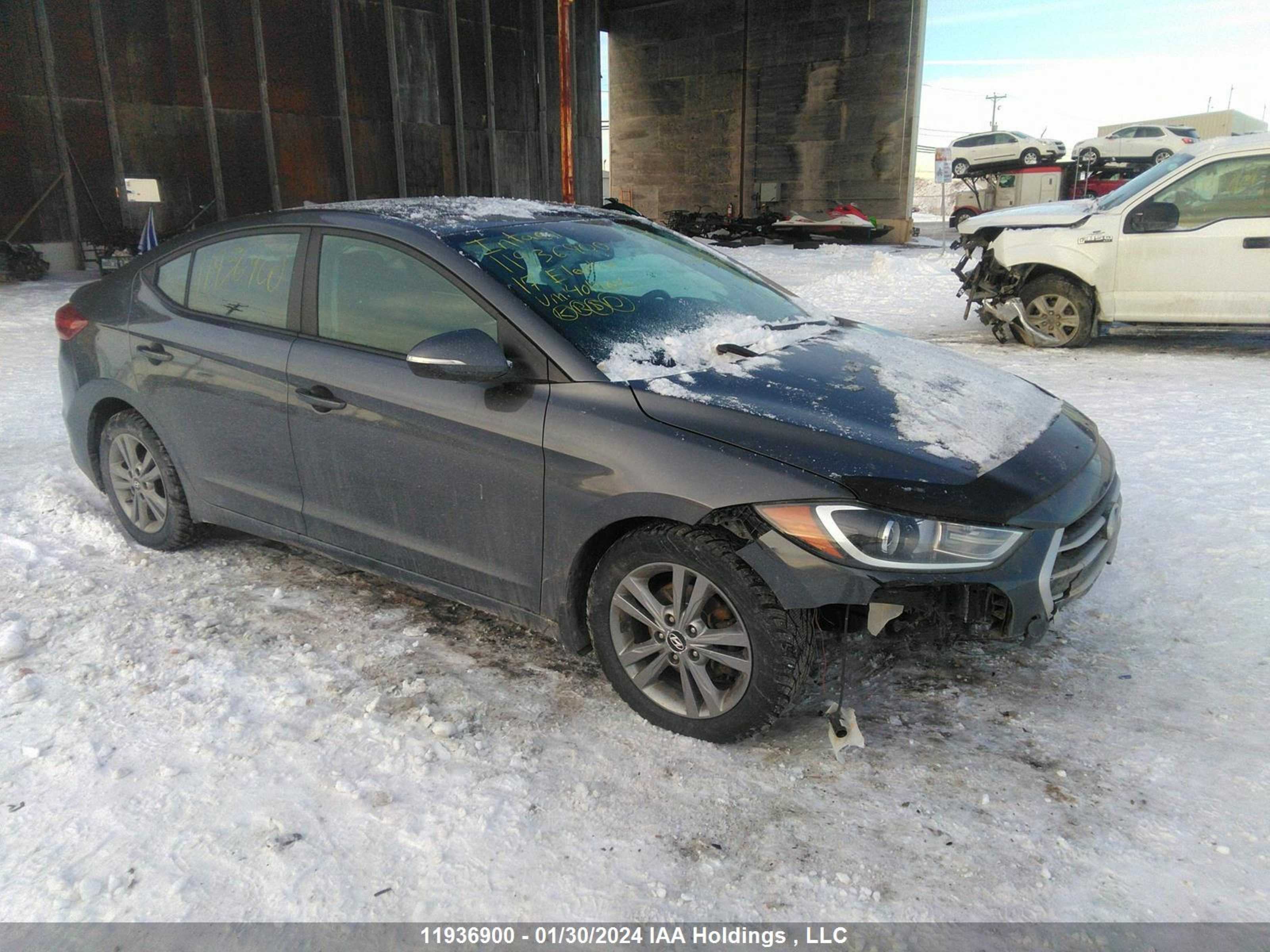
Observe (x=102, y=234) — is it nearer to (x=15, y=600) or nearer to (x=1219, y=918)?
(x=15, y=600)

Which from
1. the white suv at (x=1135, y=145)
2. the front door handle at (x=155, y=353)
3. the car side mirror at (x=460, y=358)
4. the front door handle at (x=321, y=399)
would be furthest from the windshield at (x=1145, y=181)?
the white suv at (x=1135, y=145)

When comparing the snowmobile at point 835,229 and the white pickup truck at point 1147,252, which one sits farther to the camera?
the snowmobile at point 835,229

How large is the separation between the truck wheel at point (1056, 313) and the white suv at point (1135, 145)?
2611 cm

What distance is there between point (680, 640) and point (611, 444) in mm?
620

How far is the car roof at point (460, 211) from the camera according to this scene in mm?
3459

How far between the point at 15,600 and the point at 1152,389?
7252 mm

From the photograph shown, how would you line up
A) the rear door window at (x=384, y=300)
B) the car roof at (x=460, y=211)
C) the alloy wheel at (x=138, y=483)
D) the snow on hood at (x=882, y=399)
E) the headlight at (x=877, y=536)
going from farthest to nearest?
the alloy wheel at (x=138, y=483) → the car roof at (x=460, y=211) → the rear door window at (x=384, y=300) → the snow on hood at (x=882, y=399) → the headlight at (x=877, y=536)

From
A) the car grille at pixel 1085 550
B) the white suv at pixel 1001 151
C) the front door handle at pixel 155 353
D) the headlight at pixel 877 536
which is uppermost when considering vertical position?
the white suv at pixel 1001 151

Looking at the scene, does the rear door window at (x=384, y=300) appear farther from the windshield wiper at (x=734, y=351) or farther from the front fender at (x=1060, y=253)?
the front fender at (x=1060, y=253)

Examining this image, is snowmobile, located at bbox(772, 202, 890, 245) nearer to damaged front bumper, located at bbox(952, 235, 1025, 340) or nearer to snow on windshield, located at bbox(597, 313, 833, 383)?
damaged front bumper, located at bbox(952, 235, 1025, 340)

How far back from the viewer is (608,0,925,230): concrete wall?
25734mm

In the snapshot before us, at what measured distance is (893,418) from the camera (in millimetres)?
2826

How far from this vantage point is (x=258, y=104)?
17.6 m

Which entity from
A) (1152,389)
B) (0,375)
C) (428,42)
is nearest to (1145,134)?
(428,42)
